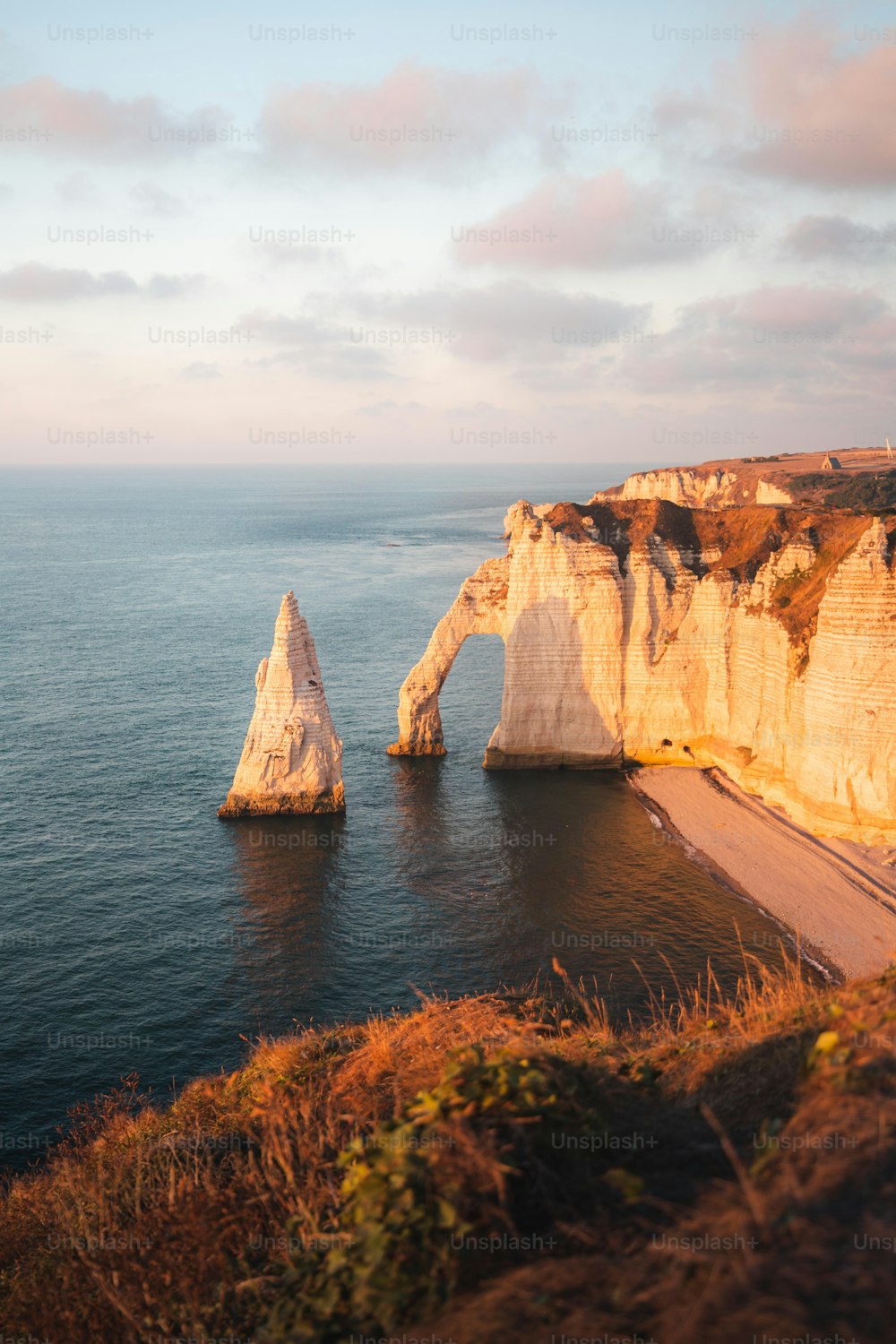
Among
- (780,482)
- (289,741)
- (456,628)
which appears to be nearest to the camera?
(289,741)

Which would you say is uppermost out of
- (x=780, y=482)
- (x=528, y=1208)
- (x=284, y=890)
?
(x=780, y=482)

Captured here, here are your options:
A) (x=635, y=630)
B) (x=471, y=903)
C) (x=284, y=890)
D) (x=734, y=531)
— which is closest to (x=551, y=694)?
(x=635, y=630)

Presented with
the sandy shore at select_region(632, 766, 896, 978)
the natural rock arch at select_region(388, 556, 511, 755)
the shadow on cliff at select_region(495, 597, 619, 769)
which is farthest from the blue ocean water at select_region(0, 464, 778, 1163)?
the natural rock arch at select_region(388, 556, 511, 755)

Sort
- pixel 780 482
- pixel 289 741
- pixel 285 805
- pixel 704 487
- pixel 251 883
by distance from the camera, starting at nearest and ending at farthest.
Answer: pixel 251 883
pixel 289 741
pixel 285 805
pixel 780 482
pixel 704 487

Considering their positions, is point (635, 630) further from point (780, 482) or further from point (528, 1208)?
point (780, 482)

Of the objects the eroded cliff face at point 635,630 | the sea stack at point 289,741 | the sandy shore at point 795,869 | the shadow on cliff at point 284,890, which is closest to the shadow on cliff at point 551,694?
the eroded cliff face at point 635,630

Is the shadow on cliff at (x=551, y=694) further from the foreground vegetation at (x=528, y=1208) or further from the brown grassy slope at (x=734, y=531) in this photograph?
the foreground vegetation at (x=528, y=1208)

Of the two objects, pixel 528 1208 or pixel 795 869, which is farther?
pixel 795 869

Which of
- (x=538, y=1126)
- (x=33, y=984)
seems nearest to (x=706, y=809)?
(x=33, y=984)
